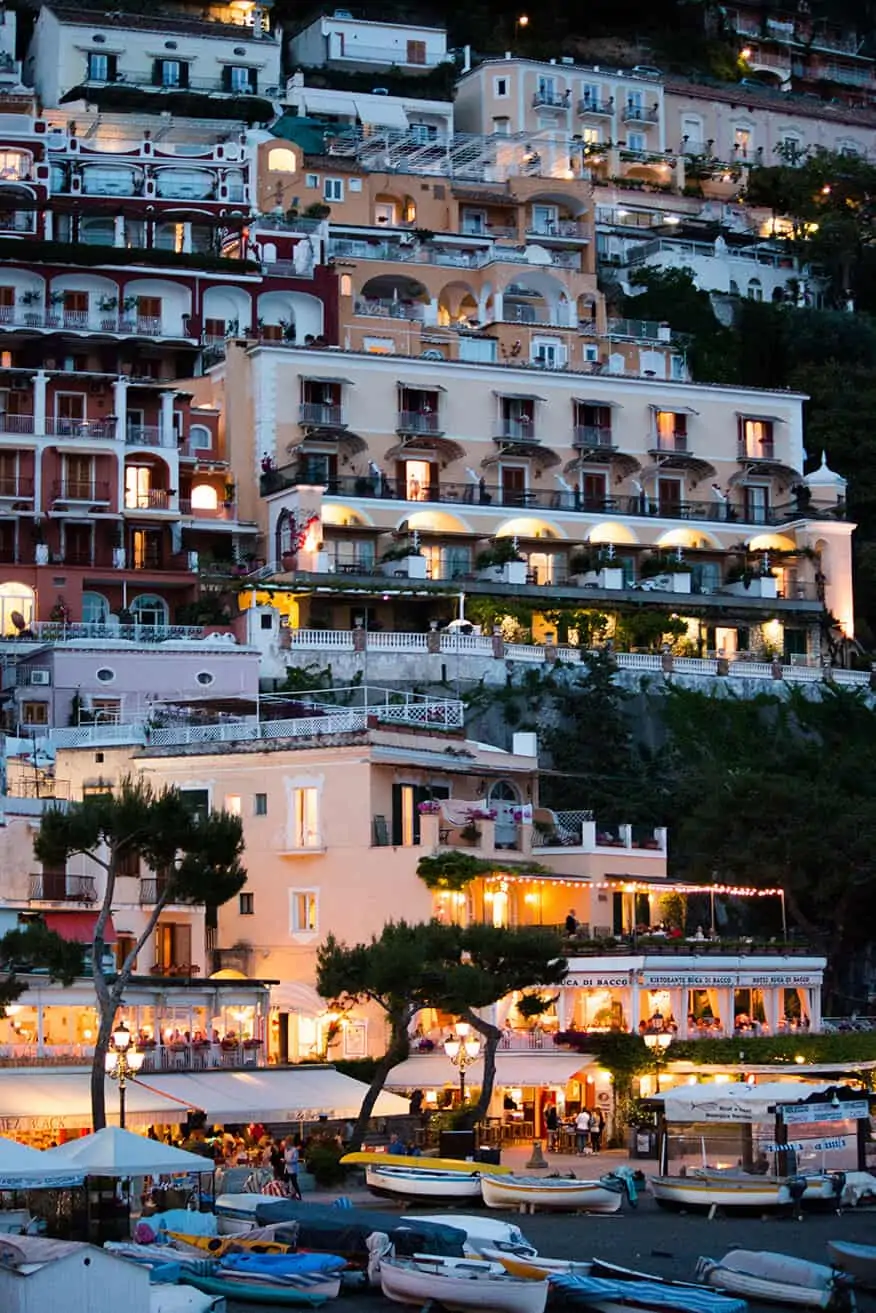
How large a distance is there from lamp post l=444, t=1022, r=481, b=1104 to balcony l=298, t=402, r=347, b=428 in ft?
111

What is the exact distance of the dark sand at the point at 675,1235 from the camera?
127 ft

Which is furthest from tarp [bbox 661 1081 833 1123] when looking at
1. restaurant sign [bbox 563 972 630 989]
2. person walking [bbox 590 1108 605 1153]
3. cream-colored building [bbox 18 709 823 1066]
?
restaurant sign [bbox 563 972 630 989]

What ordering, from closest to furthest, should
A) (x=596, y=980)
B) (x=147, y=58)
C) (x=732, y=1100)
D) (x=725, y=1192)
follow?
(x=725, y=1192) < (x=732, y=1100) < (x=596, y=980) < (x=147, y=58)

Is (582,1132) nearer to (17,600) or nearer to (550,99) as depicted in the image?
(17,600)

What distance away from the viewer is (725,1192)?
146 feet

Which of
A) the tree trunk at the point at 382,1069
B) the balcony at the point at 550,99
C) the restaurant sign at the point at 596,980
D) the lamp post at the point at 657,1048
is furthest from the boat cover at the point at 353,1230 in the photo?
the balcony at the point at 550,99

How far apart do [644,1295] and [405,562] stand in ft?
152

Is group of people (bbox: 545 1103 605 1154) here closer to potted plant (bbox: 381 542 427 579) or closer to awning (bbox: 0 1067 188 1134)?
awning (bbox: 0 1067 188 1134)

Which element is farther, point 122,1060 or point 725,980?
point 725,980

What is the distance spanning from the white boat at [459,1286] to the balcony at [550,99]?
83.9m

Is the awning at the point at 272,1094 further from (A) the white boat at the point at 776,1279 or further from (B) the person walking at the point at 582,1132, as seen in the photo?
(A) the white boat at the point at 776,1279

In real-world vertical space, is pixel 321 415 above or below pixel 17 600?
above

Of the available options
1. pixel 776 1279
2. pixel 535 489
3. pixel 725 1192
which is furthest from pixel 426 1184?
pixel 535 489

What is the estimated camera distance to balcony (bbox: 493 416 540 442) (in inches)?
3370
